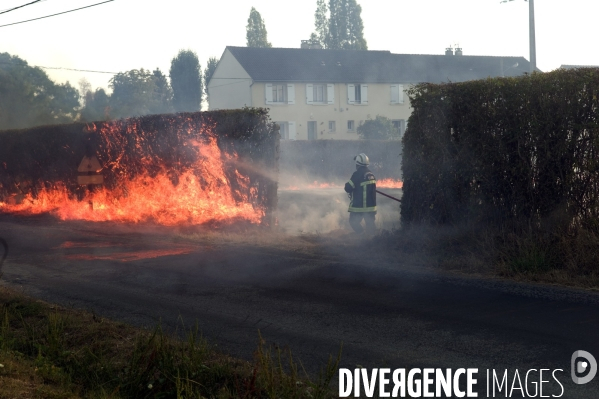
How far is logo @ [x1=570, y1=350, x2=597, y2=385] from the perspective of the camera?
5391 millimetres

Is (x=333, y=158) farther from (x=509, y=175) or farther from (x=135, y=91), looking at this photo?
(x=135, y=91)

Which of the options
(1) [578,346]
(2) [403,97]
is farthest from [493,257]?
(2) [403,97]

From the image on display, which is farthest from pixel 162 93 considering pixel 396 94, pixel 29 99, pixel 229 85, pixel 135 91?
pixel 396 94

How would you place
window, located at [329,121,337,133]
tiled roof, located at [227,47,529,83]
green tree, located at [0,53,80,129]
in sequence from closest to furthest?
green tree, located at [0,53,80,129], tiled roof, located at [227,47,529,83], window, located at [329,121,337,133]

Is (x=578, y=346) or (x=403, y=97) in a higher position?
(x=403, y=97)

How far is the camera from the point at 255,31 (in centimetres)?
7375

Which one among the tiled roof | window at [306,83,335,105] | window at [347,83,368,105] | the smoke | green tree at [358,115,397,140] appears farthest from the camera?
window at [347,83,368,105]

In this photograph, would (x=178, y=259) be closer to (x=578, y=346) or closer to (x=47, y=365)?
(x=47, y=365)

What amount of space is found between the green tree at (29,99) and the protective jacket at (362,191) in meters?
34.1

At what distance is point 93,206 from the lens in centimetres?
2067

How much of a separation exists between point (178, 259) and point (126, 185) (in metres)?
8.19

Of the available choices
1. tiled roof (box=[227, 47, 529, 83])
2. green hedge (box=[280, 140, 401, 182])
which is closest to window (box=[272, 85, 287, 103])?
tiled roof (box=[227, 47, 529, 83])

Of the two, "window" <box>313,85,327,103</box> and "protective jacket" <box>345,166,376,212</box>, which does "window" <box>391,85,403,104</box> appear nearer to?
"window" <box>313,85,327,103</box>

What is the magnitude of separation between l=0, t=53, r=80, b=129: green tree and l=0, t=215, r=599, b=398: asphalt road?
34127 mm
